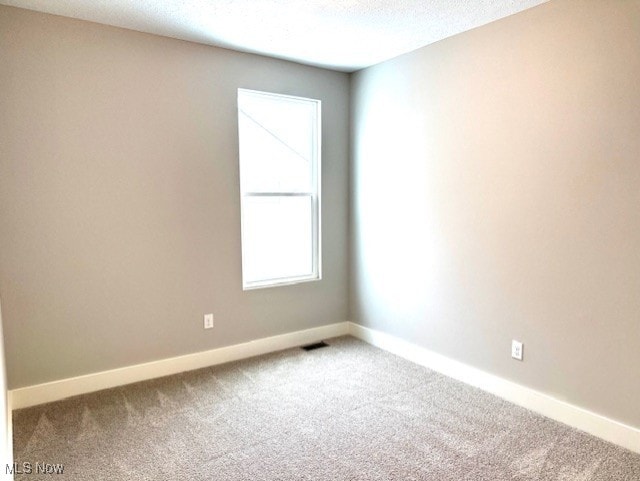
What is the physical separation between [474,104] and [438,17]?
0.62 metres

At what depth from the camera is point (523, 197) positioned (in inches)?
106

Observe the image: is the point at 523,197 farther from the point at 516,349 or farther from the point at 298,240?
the point at 298,240

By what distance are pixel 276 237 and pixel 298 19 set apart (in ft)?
5.80

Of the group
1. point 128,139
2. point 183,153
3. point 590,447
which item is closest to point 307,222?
point 183,153

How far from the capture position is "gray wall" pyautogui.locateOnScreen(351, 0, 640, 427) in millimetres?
2289

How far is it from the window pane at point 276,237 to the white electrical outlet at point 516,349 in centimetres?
185

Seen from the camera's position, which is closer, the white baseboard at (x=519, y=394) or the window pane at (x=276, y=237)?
the white baseboard at (x=519, y=394)

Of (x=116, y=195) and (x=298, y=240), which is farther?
(x=298, y=240)

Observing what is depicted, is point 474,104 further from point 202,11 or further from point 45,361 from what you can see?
point 45,361

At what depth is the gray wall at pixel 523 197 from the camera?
2.29m

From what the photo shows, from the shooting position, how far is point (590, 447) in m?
2.31

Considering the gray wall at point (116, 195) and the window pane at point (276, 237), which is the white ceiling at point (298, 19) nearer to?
the gray wall at point (116, 195)

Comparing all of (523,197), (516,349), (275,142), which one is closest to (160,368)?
(275,142)

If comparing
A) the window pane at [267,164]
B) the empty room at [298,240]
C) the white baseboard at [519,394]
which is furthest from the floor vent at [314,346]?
the window pane at [267,164]
